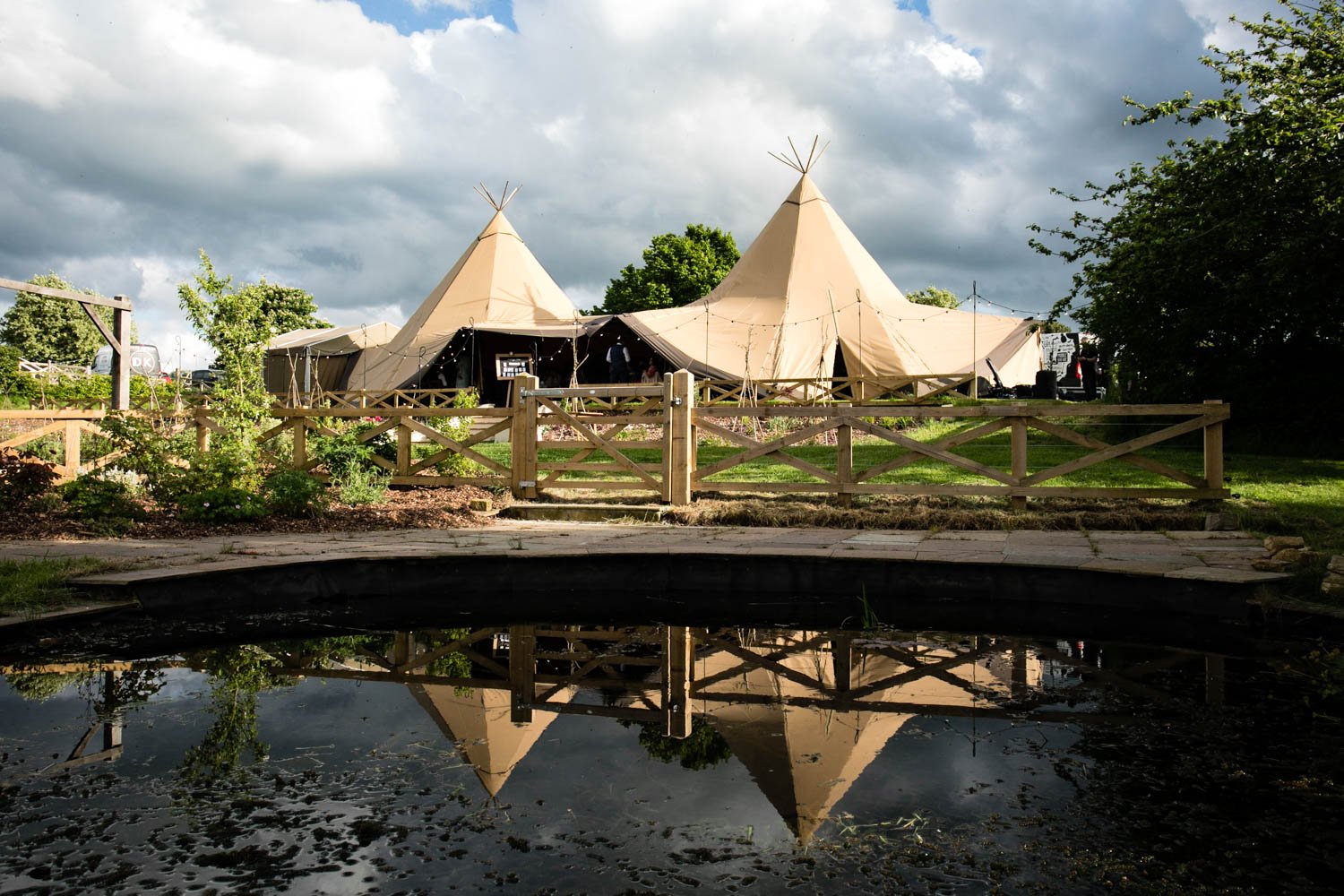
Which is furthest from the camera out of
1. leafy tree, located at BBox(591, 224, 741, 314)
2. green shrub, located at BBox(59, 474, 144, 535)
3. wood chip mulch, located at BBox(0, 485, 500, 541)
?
leafy tree, located at BBox(591, 224, 741, 314)

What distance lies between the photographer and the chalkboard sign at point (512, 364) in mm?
22281

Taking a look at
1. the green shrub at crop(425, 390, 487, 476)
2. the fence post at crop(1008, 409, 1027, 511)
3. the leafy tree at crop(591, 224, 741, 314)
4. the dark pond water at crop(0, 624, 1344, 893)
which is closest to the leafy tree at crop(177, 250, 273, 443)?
the green shrub at crop(425, 390, 487, 476)

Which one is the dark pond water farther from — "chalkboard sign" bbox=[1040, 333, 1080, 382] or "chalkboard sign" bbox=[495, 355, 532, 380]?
"chalkboard sign" bbox=[1040, 333, 1080, 382]

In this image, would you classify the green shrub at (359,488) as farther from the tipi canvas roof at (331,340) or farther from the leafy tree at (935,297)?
the leafy tree at (935,297)

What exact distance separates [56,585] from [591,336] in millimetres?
17075

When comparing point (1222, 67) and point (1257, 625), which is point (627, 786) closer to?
point (1257, 625)

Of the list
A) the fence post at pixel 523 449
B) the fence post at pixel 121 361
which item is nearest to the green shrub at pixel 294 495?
the fence post at pixel 523 449

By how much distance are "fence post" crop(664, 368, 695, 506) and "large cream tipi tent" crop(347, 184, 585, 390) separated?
13.0m

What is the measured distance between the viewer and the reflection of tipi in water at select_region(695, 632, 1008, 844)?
315 centimetres

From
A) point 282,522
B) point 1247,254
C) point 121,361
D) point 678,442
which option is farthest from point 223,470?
point 1247,254

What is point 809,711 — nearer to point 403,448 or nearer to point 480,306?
point 403,448

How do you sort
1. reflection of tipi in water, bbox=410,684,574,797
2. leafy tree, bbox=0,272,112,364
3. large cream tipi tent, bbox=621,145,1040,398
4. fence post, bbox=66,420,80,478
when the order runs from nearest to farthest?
1. reflection of tipi in water, bbox=410,684,574,797
2. fence post, bbox=66,420,80,478
3. large cream tipi tent, bbox=621,145,1040,398
4. leafy tree, bbox=0,272,112,364

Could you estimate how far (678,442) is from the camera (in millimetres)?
8930

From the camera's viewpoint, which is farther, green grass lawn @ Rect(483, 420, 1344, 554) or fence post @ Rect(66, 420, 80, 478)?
fence post @ Rect(66, 420, 80, 478)
